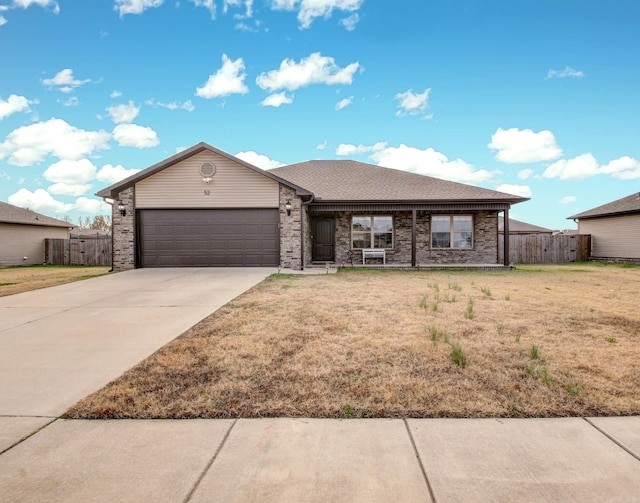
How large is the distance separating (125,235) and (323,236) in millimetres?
8203

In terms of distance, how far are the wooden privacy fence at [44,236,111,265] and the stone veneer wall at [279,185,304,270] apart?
13571mm

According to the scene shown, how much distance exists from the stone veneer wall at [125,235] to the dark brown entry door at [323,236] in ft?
24.5

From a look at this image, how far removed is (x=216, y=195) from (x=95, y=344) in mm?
9940

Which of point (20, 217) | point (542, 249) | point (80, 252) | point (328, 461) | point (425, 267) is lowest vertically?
point (328, 461)

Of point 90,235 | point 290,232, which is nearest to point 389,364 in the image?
point 290,232

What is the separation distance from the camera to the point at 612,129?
21578mm

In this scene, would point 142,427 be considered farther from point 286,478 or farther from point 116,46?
point 116,46

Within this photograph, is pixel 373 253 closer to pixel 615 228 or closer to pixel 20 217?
pixel 615 228

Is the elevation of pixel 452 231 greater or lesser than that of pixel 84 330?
greater

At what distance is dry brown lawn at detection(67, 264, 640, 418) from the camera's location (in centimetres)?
291

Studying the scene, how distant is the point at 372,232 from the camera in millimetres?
17031

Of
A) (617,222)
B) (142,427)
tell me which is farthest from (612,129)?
(142,427)

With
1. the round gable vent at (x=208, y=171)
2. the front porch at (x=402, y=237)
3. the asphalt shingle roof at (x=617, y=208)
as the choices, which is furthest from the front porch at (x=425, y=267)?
the asphalt shingle roof at (x=617, y=208)

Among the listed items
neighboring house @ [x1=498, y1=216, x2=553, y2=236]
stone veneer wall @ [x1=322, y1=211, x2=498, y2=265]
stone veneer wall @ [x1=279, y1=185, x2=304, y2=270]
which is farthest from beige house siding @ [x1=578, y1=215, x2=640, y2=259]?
stone veneer wall @ [x1=279, y1=185, x2=304, y2=270]
